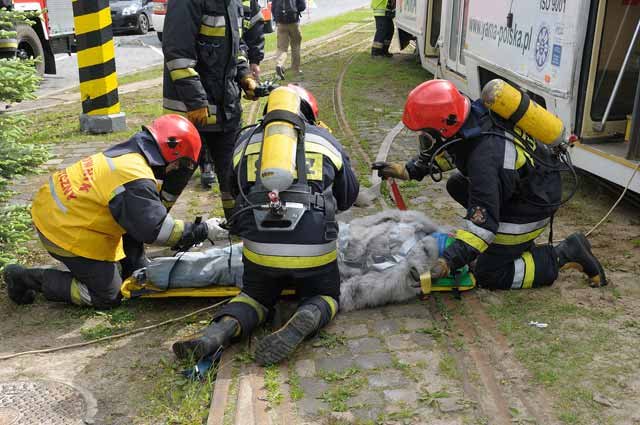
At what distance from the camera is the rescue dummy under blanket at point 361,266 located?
166 inches

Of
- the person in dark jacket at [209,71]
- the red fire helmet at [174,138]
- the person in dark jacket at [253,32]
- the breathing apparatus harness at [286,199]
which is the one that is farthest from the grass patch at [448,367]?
the person in dark jacket at [253,32]

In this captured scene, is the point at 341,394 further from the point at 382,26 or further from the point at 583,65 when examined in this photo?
the point at 382,26

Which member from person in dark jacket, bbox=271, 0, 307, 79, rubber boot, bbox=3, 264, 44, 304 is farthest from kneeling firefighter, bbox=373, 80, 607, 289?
person in dark jacket, bbox=271, 0, 307, 79

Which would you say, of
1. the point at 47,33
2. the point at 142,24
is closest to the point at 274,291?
the point at 47,33

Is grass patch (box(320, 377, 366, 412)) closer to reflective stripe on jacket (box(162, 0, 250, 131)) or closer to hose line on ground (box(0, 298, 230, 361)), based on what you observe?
hose line on ground (box(0, 298, 230, 361))

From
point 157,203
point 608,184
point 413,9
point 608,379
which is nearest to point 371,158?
point 608,184

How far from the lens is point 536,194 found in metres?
4.23

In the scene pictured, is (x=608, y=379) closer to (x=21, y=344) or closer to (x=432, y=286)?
(x=432, y=286)

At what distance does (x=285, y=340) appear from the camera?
3.57m

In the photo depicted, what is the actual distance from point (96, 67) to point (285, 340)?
599 centimetres

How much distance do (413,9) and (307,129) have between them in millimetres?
9736

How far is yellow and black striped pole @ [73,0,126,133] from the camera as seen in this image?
8.21m

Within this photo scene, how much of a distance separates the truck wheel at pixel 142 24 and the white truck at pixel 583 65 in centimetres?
1458

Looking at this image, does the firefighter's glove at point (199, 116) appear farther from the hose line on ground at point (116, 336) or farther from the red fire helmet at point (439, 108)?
the red fire helmet at point (439, 108)
